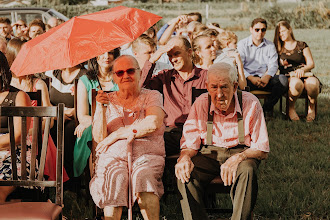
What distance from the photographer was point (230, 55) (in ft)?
22.5

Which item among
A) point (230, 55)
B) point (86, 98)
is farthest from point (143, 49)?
point (230, 55)

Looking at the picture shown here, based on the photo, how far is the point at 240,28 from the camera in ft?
70.8

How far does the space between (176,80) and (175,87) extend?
68mm

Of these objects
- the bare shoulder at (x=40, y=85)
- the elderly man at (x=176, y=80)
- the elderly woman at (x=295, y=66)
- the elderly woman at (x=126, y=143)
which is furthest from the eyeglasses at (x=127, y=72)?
the elderly woman at (x=295, y=66)

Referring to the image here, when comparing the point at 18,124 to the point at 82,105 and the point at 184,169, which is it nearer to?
the point at 82,105

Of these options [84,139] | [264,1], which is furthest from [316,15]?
[84,139]

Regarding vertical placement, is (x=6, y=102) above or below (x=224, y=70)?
below

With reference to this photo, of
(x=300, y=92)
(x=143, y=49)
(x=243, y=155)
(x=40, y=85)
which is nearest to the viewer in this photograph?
(x=243, y=155)

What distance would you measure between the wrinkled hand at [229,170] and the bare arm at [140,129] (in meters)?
0.64

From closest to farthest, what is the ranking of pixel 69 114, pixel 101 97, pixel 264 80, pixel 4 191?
pixel 4 191, pixel 101 97, pixel 69 114, pixel 264 80

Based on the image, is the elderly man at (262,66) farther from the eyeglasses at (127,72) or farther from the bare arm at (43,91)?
the eyeglasses at (127,72)

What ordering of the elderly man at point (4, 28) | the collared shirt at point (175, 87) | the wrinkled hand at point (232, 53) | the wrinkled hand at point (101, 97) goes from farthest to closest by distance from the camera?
1. the elderly man at point (4, 28)
2. the wrinkled hand at point (232, 53)
3. the collared shirt at point (175, 87)
4. the wrinkled hand at point (101, 97)

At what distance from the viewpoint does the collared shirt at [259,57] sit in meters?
8.59

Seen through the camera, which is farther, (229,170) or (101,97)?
(101,97)
